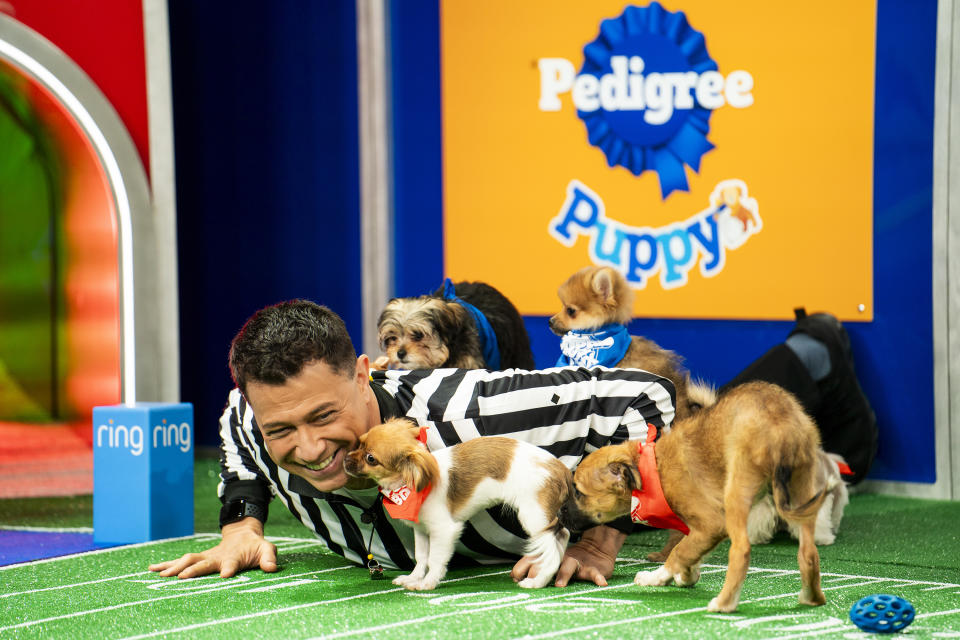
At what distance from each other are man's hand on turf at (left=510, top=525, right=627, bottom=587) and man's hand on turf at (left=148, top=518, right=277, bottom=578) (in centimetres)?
75

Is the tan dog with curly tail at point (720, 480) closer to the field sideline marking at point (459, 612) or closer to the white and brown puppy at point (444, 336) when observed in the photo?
the field sideline marking at point (459, 612)

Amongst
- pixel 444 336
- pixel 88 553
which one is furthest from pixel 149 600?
pixel 444 336

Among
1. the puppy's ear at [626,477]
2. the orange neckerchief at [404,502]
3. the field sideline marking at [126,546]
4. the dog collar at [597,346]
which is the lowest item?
the field sideline marking at [126,546]

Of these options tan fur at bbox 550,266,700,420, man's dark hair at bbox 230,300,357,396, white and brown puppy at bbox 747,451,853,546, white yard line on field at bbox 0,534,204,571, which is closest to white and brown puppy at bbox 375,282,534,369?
tan fur at bbox 550,266,700,420

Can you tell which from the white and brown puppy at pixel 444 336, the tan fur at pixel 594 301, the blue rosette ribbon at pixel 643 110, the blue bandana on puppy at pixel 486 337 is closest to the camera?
the white and brown puppy at pixel 444 336

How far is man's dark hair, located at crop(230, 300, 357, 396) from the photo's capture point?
2.90 meters

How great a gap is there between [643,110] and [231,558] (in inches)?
148

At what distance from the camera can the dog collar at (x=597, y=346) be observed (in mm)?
4711

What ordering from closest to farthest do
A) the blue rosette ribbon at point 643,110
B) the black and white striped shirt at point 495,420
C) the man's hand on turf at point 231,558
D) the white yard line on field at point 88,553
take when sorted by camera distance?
the black and white striped shirt at point 495,420 → the man's hand on turf at point 231,558 → the white yard line on field at point 88,553 → the blue rosette ribbon at point 643,110

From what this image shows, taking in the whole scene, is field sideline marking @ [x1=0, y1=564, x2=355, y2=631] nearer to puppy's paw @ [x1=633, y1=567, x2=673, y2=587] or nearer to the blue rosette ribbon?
puppy's paw @ [x1=633, y1=567, x2=673, y2=587]

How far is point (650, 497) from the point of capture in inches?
112

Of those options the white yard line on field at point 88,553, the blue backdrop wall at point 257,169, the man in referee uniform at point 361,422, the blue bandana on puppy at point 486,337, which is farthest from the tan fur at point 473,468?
the blue backdrop wall at point 257,169

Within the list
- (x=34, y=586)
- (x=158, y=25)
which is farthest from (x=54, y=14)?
(x=34, y=586)

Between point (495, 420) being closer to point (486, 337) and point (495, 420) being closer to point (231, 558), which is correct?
point (231, 558)
